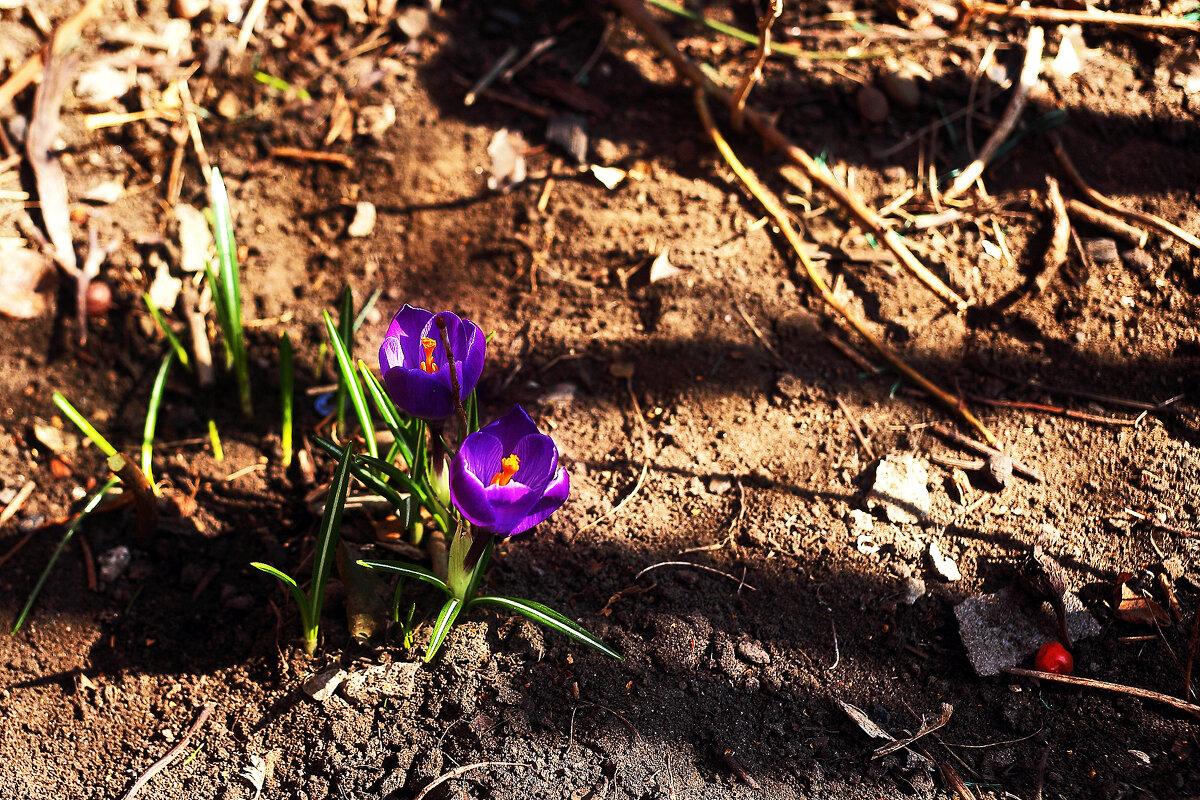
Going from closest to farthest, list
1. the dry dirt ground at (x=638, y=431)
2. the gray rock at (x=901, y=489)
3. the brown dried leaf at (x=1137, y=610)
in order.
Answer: the dry dirt ground at (x=638, y=431)
the brown dried leaf at (x=1137, y=610)
the gray rock at (x=901, y=489)

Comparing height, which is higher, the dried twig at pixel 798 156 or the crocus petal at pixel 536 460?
the dried twig at pixel 798 156

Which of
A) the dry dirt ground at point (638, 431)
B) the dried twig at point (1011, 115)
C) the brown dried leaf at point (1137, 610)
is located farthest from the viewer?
the dried twig at point (1011, 115)

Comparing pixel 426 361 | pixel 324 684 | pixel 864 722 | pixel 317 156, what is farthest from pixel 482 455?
pixel 317 156

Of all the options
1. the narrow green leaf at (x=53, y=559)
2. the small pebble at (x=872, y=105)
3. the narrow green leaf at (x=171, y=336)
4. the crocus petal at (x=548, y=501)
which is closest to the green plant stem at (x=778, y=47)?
the small pebble at (x=872, y=105)

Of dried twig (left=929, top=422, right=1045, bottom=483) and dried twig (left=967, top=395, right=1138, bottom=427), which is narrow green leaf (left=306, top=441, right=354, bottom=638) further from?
dried twig (left=967, top=395, right=1138, bottom=427)

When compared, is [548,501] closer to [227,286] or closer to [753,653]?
[753,653]

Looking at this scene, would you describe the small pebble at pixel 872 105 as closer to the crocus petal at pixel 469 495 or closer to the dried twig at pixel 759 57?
the dried twig at pixel 759 57

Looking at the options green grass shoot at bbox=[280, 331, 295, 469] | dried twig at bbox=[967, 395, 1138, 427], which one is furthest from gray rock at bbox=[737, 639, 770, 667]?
green grass shoot at bbox=[280, 331, 295, 469]
